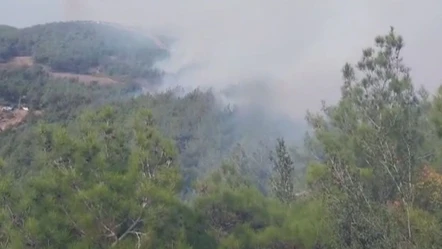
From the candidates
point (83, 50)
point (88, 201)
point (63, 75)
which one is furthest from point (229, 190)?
point (83, 50)

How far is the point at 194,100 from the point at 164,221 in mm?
57249

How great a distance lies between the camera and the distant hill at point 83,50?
87.6m

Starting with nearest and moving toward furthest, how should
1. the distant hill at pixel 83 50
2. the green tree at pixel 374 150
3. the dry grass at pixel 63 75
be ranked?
the green tree at pixel 374 150, the dry grass at pixel 63 75, the distant hill at pixel 83 50

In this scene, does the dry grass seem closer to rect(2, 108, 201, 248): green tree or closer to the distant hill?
the distant hill

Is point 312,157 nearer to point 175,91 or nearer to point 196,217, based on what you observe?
point 196,217

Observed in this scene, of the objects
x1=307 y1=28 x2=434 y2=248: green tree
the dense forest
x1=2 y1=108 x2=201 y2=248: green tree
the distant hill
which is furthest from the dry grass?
x1=2 y1=108 x2=201 y2=248: green tree

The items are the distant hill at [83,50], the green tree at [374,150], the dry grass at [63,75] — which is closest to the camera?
the green tree at [374,150]

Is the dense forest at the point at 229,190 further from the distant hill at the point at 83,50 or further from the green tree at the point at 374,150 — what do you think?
the distant hill at the point at 83,50

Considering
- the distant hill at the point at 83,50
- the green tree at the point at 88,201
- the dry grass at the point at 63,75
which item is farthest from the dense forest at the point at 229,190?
the distant hill at the point at 83,50

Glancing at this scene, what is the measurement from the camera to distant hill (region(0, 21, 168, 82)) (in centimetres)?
8756

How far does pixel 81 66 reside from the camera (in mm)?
89625

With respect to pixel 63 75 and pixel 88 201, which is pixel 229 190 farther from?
pixel 63 75

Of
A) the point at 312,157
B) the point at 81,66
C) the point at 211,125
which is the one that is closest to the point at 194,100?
the point at 211,125

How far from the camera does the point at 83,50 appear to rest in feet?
324
